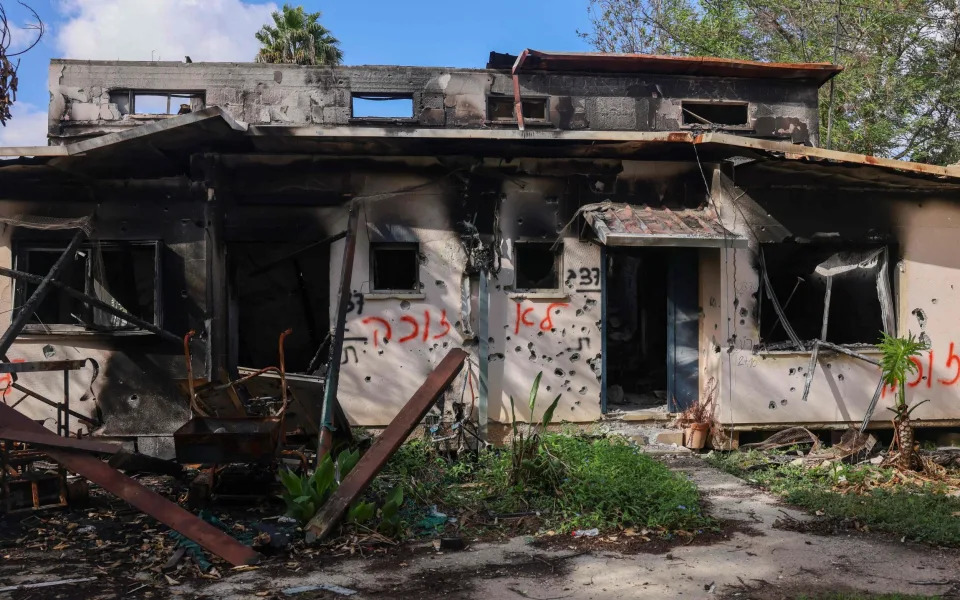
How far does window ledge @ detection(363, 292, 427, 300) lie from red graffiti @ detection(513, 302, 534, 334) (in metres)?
1.12

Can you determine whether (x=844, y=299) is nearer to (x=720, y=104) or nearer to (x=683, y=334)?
(x=683, y=334)

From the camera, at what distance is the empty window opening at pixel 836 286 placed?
8961 mm

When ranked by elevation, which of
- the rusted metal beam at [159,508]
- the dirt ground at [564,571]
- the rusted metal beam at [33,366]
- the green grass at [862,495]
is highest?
the rusted metal beam at [33,366]

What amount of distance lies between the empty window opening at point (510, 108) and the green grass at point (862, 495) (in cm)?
785

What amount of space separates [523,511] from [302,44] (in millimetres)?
A: 17579

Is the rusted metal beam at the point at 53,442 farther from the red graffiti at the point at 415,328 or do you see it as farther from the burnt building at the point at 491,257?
the red graffiti at the point at 415,328

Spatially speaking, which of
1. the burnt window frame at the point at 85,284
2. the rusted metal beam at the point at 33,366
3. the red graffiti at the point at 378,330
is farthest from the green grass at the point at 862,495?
the rusted metal beam at the point at 33,366

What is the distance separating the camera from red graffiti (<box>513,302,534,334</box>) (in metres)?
8.58

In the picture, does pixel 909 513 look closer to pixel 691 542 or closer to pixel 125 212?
pixel 691 542

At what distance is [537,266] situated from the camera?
8.88 meters

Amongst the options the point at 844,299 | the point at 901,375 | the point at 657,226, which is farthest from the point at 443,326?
the point at 844,299

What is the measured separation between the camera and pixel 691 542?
5.52m

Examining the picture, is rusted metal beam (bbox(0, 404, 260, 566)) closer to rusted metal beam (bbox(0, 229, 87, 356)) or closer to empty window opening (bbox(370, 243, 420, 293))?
rusted metal beam (bbox(0, 229, 87, 356))

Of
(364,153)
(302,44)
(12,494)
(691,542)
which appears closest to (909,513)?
(691,542)
